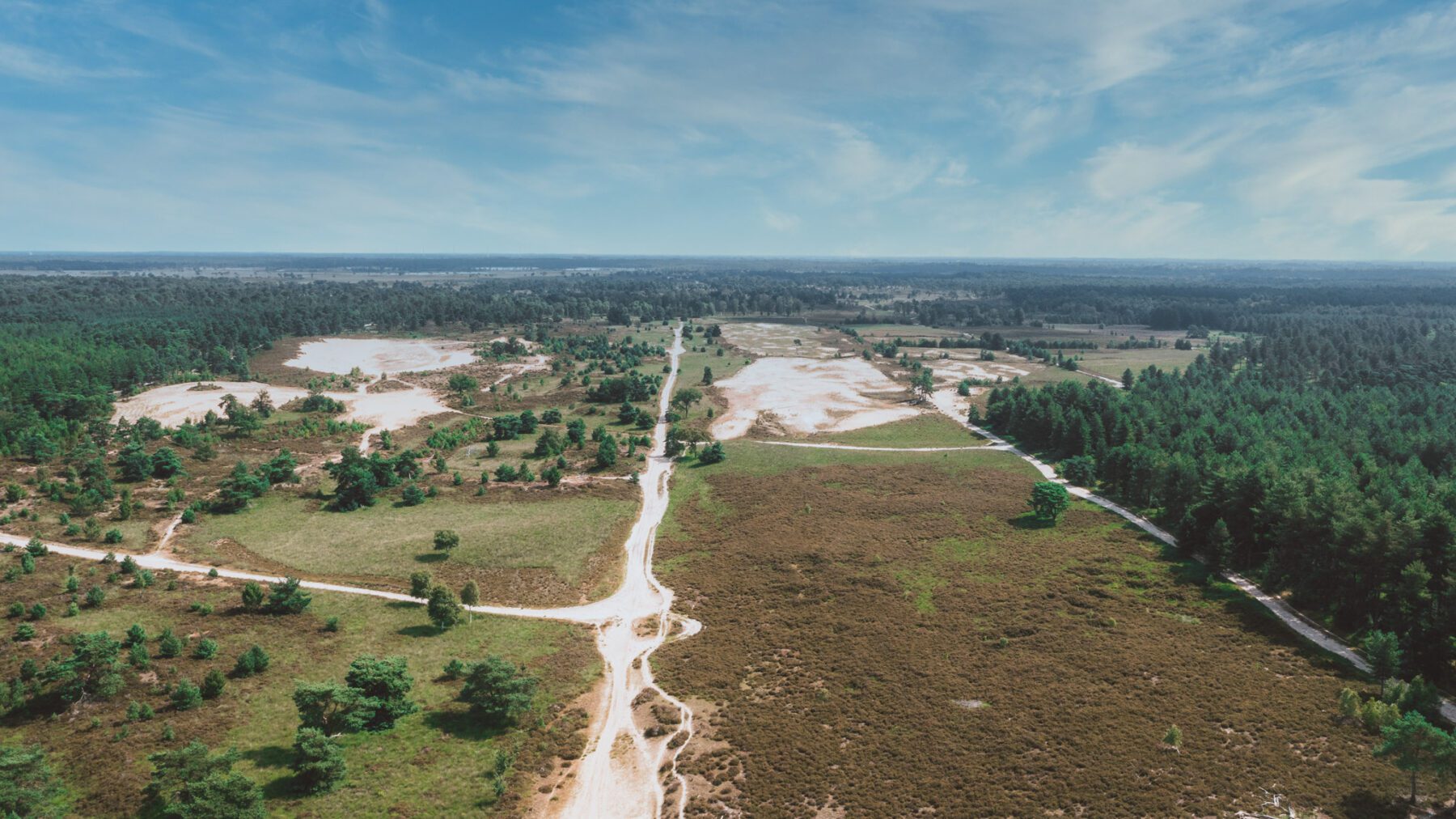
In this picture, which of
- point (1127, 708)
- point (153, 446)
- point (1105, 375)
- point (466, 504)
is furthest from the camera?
point (1105, 375)

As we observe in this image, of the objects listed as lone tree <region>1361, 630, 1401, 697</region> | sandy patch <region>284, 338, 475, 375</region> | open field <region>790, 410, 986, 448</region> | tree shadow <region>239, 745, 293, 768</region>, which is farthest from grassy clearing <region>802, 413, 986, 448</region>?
sandy patch <region>284, 338, 475, 375</region>

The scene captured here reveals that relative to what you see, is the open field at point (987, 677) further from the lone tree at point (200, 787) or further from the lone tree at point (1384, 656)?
the lone tree at point (200, 787)

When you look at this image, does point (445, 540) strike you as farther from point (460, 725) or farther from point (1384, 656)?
point (1384, 656)

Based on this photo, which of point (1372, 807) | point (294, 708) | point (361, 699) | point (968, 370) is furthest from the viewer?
point (968, 370)

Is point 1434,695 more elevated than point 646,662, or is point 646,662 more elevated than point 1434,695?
point 1434,695

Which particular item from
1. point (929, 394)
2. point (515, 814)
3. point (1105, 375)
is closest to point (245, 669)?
point (515, 814)

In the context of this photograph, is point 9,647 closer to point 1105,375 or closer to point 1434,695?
point 1434,695

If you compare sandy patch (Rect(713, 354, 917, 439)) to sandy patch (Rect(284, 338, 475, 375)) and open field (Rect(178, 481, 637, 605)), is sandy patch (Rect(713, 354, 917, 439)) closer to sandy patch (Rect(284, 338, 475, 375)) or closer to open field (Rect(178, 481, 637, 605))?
open field (Rect(178, 481, 637, 605))

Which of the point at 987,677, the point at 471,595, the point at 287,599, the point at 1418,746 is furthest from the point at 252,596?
the point at 1418,746
